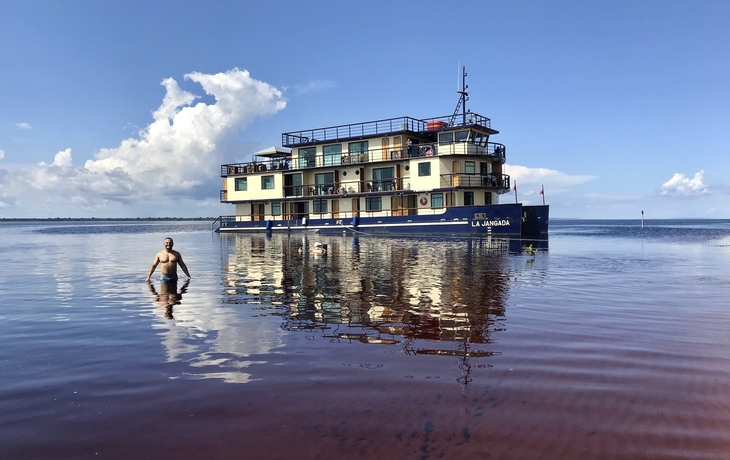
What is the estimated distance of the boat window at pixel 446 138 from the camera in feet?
123

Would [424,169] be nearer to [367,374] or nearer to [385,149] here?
[385,149]

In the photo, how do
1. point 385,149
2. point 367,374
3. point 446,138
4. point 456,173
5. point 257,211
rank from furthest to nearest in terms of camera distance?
point 257,211, point 385,149, point 446,138, point 456,173, point 367,374

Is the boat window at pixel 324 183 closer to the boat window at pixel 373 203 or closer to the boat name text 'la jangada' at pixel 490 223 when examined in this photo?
the boat window at pixel 373 203

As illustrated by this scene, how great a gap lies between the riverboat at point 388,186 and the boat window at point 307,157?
93 mm

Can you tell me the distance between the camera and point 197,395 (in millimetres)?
4965

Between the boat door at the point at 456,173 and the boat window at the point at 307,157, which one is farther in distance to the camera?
the boat window at the point at 307,157

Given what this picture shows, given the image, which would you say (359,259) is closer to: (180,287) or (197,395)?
(180,287)

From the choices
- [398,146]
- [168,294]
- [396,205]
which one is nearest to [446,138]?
[398,146]

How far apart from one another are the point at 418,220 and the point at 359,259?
18.4m

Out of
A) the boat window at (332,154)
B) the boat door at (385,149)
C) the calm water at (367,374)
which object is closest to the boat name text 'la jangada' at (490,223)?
the boat door at (385,149)

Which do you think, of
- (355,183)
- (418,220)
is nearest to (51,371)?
(418,220)

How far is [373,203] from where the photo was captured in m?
42.5

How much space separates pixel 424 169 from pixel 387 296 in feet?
92.1

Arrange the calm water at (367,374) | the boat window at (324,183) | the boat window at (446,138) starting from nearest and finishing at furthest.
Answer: the calm water at (367,374) → the boat window at (446,138) → the boat window at (324,183)
